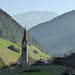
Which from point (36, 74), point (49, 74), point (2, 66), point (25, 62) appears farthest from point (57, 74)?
point (2, 66)

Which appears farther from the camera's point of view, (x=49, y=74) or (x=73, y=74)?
(x=73, y=74)

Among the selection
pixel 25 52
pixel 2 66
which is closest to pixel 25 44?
pixel 25 52

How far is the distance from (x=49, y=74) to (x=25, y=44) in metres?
Answer: 69.2

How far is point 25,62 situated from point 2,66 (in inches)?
1270

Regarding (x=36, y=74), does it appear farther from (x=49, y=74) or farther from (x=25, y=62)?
(x=25, y=62)

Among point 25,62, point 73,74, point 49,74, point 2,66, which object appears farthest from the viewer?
point 2,66

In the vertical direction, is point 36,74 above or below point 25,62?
below

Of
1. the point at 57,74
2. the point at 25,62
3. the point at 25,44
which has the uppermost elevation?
the point at 25,44

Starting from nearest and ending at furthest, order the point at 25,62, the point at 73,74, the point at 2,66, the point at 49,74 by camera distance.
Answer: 1. the point at 49,74
2. the point at 73,74
3. the point at 25,62
4. the point at 2,66

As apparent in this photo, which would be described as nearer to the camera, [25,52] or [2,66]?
[25,52]

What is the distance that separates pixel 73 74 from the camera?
46500 millimetres

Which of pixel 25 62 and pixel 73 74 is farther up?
pixel 25 62

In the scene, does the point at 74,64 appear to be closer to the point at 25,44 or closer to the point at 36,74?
the point at 36,74

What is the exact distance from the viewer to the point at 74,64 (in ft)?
156
